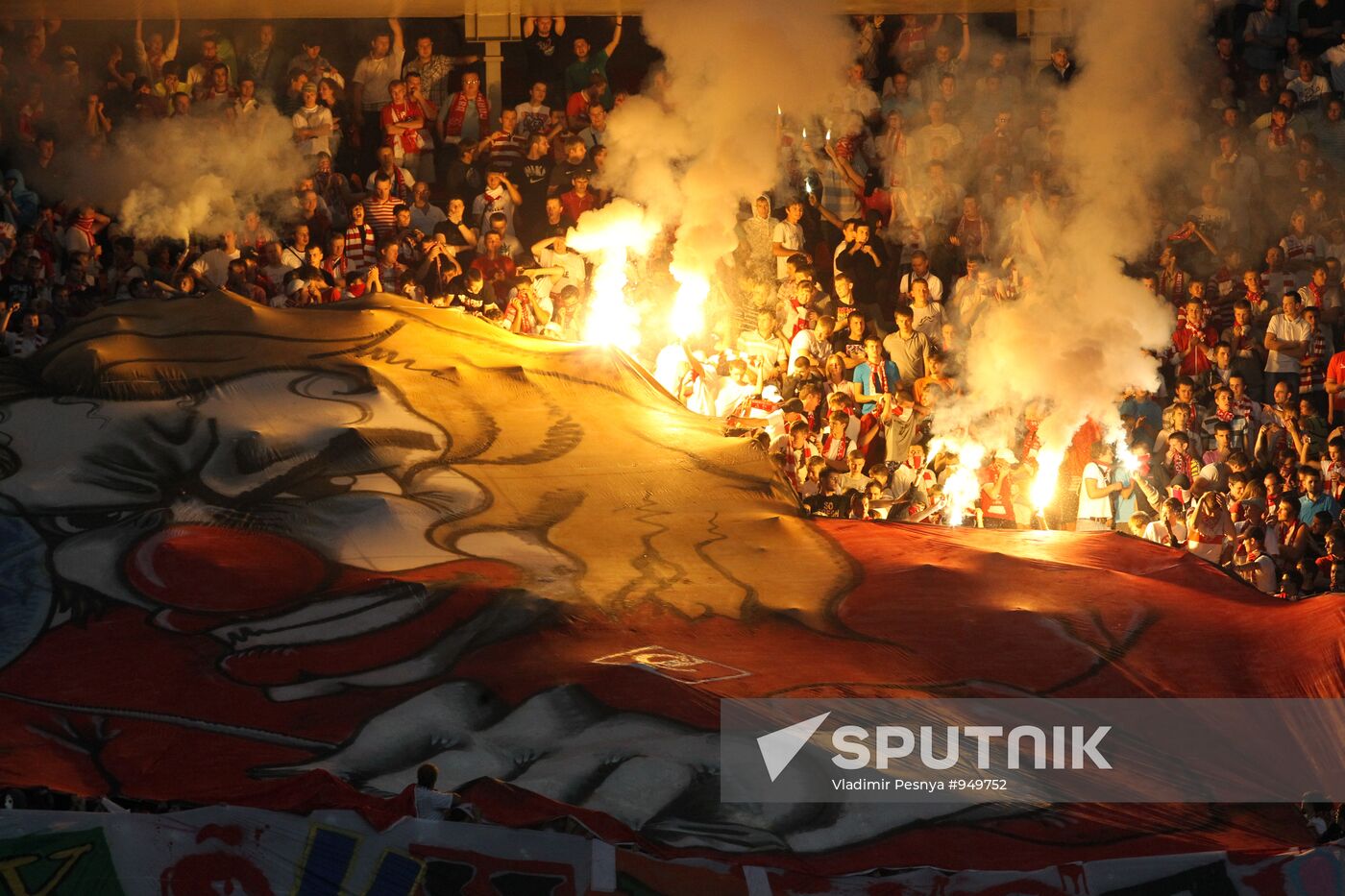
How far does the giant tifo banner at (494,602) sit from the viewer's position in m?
8.42

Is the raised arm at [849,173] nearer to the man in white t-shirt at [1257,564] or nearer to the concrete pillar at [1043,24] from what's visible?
the concrete pillar at [1043,24]

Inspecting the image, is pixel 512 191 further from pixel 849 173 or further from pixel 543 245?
pixel 849 173

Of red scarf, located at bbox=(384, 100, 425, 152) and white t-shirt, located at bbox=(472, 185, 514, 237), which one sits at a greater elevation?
red scarf, located at bbox=(384, 100, 425, 152)

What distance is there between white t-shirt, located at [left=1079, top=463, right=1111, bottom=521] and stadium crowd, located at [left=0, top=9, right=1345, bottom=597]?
0.8 inches

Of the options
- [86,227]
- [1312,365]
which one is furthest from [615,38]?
[1312,365]

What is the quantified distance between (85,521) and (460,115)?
7396 mm

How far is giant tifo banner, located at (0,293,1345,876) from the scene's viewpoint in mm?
8422

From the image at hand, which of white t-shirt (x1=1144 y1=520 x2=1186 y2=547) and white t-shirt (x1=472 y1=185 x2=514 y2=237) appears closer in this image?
white t-shirt (x1=1144 y1=520 x2=1186 y2=547)

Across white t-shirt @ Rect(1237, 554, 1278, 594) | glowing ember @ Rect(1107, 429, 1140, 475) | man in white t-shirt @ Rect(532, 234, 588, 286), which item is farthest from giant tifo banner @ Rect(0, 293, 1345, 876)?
man in white t-shirt @ Rect(532, 234, 588, 286)

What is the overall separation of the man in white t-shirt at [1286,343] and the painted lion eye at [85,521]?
8.57 metres

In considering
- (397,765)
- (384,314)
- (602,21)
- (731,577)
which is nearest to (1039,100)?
(602,21)

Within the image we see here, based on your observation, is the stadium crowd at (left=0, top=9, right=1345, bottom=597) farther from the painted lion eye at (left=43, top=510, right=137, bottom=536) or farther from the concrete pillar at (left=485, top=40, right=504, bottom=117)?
the painted lion eye at (left=43, top=510, right=137, bottom=536)

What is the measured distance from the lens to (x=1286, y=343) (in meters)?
14.9

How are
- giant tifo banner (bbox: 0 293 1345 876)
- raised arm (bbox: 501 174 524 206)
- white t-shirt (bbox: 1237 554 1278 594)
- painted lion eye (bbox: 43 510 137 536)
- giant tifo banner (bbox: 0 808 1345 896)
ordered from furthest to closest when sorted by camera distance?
raised arm (bbox: 501 174 524 206) < white t-shirt (bbox: 1237 554 1278 594) < painted lion eye (bbox: 43 510 137 536) < giant tifo banner (bbox: 0 293 1345 876) < giant tifo banner (bbox: 0 808 1345 896)
